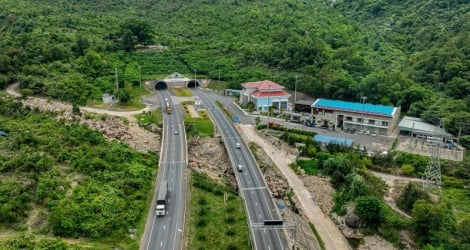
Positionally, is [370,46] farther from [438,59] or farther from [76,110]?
[76,110]

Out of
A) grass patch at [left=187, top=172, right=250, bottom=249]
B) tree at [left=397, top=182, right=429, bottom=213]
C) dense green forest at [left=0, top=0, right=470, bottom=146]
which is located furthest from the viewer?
dense green forest at [left=0, top=0, right=470, bottom=146]

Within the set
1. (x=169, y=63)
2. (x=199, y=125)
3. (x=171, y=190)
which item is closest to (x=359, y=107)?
(x=199, y=125)

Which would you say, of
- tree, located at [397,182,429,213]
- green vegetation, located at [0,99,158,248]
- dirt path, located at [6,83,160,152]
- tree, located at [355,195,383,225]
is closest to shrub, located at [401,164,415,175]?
tree, located at [397,182,429,213]

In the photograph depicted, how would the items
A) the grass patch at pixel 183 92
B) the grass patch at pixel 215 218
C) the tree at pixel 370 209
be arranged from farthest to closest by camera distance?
the grass patch at pixel 183 92 < the tree at pixel 370 209 < the grass patch at pixel 215 218

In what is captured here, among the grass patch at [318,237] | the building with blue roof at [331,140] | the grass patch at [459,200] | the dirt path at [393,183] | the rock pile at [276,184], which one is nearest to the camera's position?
the grass patch at [318,237]

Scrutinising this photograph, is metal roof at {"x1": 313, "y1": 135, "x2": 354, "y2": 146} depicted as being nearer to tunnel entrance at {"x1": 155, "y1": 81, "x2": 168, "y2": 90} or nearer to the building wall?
the building wall

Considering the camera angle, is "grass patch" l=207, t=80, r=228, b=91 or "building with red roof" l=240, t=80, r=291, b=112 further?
"grass patch" l=207, t=80, r=228, b=91

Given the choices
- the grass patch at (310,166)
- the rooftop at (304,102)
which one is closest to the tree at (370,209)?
the grass patch at (310,166)

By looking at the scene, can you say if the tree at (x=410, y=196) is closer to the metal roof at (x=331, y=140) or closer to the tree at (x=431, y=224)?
the tree at (x=431, y=224)
